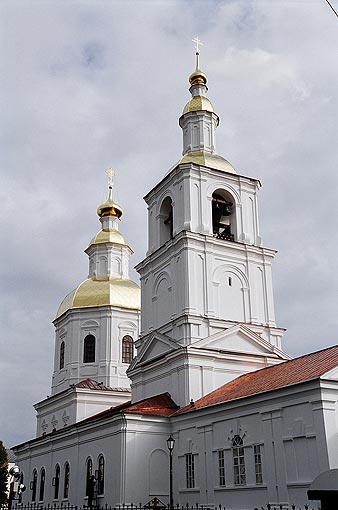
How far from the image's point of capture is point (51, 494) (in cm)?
3005

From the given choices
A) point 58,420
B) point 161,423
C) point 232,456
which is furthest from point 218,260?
point 58,420

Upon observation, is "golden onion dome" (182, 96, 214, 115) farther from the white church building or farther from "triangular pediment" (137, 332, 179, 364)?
"triangular pediment" (137, 332, 179, 364)

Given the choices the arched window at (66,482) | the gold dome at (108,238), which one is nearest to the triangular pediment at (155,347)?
the arched window at (66,482)

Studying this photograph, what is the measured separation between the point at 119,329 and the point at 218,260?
42.4 feet

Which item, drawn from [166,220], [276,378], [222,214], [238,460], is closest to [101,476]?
[238,460]

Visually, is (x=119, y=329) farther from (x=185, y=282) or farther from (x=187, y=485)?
(x=187, y=485)

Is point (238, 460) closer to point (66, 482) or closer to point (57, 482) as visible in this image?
point (66, 482)

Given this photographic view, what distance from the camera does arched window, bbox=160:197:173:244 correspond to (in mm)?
31766

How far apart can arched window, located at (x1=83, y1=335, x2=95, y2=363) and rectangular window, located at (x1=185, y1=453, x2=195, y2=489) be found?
661 inches

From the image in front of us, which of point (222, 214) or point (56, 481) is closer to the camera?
point (56, 481)

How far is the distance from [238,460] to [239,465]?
182 millimetres

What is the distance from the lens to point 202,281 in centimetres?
2817

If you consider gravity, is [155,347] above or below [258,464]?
above

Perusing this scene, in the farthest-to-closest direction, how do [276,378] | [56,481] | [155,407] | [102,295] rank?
[102,295], [56,481], [155,407], [276,378]
